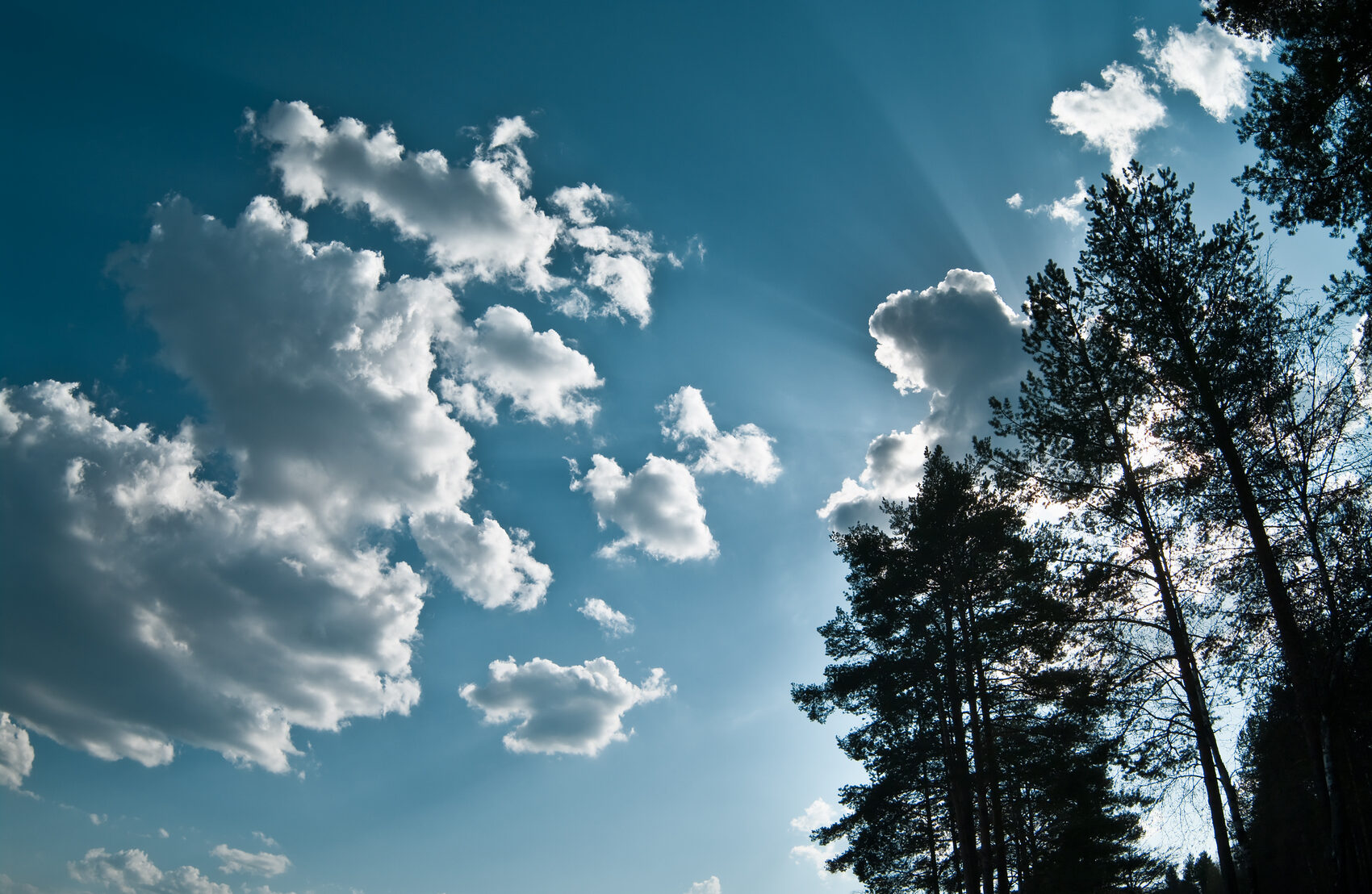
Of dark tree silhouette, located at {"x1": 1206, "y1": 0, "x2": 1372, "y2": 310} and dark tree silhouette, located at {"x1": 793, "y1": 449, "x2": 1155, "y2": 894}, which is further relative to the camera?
dark tree silhouette, located at {"x1": 793, "y1": 449, "x2": 1155, "y2": 894}

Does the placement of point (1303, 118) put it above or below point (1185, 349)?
above

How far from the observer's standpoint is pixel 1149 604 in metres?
12.5

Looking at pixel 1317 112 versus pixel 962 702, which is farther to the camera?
pixel 962 702

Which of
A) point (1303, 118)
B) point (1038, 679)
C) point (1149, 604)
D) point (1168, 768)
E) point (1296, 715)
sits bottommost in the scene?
point (1168, 768)

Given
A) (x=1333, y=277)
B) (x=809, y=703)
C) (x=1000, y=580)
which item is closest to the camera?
(x=1333, y=277)

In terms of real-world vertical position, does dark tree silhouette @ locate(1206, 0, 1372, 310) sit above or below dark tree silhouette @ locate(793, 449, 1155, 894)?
above

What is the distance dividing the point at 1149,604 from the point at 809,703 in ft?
31.1

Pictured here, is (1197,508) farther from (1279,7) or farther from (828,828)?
(828,828)

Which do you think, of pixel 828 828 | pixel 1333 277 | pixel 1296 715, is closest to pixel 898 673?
pixel 828 828

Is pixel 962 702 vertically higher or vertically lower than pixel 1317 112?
lower

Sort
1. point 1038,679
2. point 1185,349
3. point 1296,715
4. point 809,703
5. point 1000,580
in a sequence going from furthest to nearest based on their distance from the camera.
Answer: point 809,703 < point 1000,580 < point 1038,679 < point 1185,349 < point 1296,715

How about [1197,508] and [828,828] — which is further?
[828,828]

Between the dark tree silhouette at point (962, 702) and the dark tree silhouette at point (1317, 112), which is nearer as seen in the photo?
the dark tree silhouette at point (1317, 112)

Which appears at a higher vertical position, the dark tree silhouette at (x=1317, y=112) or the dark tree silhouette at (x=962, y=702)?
the dark tree silhouette at (x=1317, y=112)
